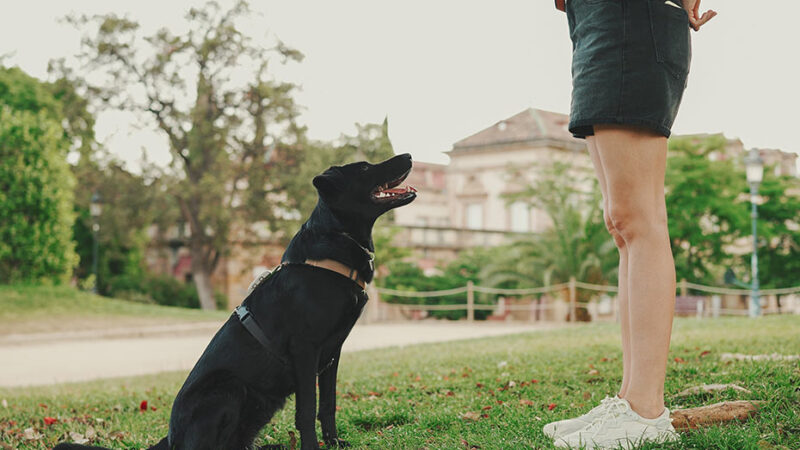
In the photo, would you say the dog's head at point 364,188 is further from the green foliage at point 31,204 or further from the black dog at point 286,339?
the green foliage at point 31,204

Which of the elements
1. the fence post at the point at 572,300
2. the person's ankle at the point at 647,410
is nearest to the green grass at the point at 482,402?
the person's ankle at the point at 647,410

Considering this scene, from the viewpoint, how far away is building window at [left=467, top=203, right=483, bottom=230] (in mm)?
46781

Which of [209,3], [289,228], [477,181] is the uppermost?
[209,3]

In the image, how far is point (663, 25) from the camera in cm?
258

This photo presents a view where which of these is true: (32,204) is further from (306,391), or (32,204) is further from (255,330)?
(306,391)

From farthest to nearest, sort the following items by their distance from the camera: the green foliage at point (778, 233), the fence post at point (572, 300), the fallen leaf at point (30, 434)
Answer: the green foliage at point (778, 233)
the fence post at point (572, 300)
the fallen leaf at point (30, 434)

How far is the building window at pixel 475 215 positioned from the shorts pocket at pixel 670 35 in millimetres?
44186

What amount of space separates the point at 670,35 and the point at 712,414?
1.36 m

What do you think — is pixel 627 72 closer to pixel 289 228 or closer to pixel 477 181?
pixel 289 228

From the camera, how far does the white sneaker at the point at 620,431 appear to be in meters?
2.54

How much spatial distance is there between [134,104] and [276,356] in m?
29.2

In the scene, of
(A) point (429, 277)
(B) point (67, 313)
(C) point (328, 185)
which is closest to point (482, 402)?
(C) point (328, 185)

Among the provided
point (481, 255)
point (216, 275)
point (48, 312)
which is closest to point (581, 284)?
point (481, 255)

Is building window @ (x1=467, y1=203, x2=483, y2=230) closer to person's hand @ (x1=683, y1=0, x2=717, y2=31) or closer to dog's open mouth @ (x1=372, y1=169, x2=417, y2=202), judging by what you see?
dog's open mouth @ (x1=372, y1=169, x2=417, y2=202)
